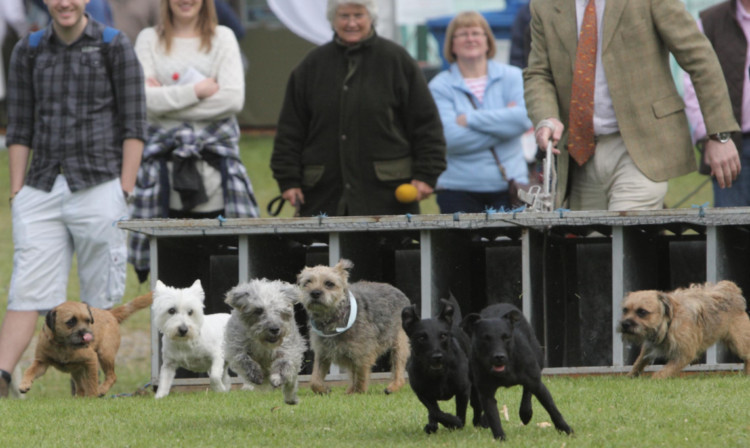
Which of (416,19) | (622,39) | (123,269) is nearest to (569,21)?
(622,39)

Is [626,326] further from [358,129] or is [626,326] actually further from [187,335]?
[358,129]

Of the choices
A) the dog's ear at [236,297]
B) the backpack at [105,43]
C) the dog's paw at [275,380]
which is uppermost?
the backpack at [105,43]

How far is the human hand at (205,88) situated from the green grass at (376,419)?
8.63ft

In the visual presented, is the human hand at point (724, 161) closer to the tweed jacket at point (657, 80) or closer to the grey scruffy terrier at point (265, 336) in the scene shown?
the tweed jacket at point (657, 80)

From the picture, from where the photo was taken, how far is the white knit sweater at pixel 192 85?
33.5 ft

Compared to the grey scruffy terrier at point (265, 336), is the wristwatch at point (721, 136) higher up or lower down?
higher up

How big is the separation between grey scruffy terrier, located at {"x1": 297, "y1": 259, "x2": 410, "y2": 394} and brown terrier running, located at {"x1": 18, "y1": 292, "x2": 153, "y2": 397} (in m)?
1.49

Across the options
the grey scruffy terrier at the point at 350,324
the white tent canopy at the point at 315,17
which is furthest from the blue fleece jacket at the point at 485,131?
the white tent canopy at the point at 315,17

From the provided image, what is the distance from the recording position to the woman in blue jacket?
11.5m

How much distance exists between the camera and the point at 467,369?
6574 millimetres

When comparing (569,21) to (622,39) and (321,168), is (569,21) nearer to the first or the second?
(622,39)

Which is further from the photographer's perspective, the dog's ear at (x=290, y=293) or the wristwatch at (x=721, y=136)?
the wristwatch at (x=721, y=136)

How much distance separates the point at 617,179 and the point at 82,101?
3.70m

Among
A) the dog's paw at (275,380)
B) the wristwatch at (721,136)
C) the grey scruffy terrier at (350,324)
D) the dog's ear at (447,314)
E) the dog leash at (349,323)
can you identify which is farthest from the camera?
the wristwatch at (721,136)
